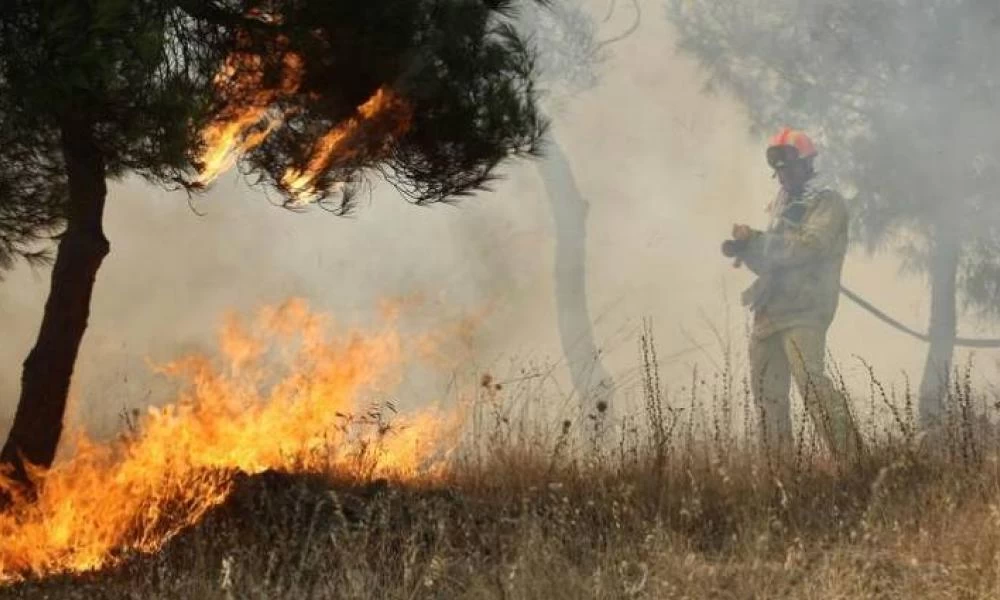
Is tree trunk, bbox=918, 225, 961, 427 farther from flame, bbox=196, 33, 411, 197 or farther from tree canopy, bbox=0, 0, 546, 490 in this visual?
Answer: flame, bbox=196, 33, 411, 197

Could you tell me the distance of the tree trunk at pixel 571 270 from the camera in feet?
50.3

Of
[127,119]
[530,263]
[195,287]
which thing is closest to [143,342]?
[195,287]

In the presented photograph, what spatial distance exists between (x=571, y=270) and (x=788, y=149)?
7.70 m

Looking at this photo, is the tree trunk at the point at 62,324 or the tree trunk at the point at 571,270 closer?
the tree trunk at the point at 62,324

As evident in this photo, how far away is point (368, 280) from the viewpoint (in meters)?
16.7

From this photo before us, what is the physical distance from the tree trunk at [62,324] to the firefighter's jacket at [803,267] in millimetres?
4561

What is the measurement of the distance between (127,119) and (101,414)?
23.4 ft

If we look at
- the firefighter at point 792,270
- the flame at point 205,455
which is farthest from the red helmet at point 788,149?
the flame at point 205,455

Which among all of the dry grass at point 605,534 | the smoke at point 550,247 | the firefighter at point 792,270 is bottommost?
the dry grass at point 605,534

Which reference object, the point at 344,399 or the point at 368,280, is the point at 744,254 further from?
the point at 368,280

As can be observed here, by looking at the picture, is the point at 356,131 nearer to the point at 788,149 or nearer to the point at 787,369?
the point at 788,149

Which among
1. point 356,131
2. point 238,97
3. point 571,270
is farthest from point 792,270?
point 571,270

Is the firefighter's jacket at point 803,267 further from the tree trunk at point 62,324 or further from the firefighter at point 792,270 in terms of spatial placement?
the tree trunk at point 62,324

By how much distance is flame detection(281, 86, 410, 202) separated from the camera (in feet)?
17.6
